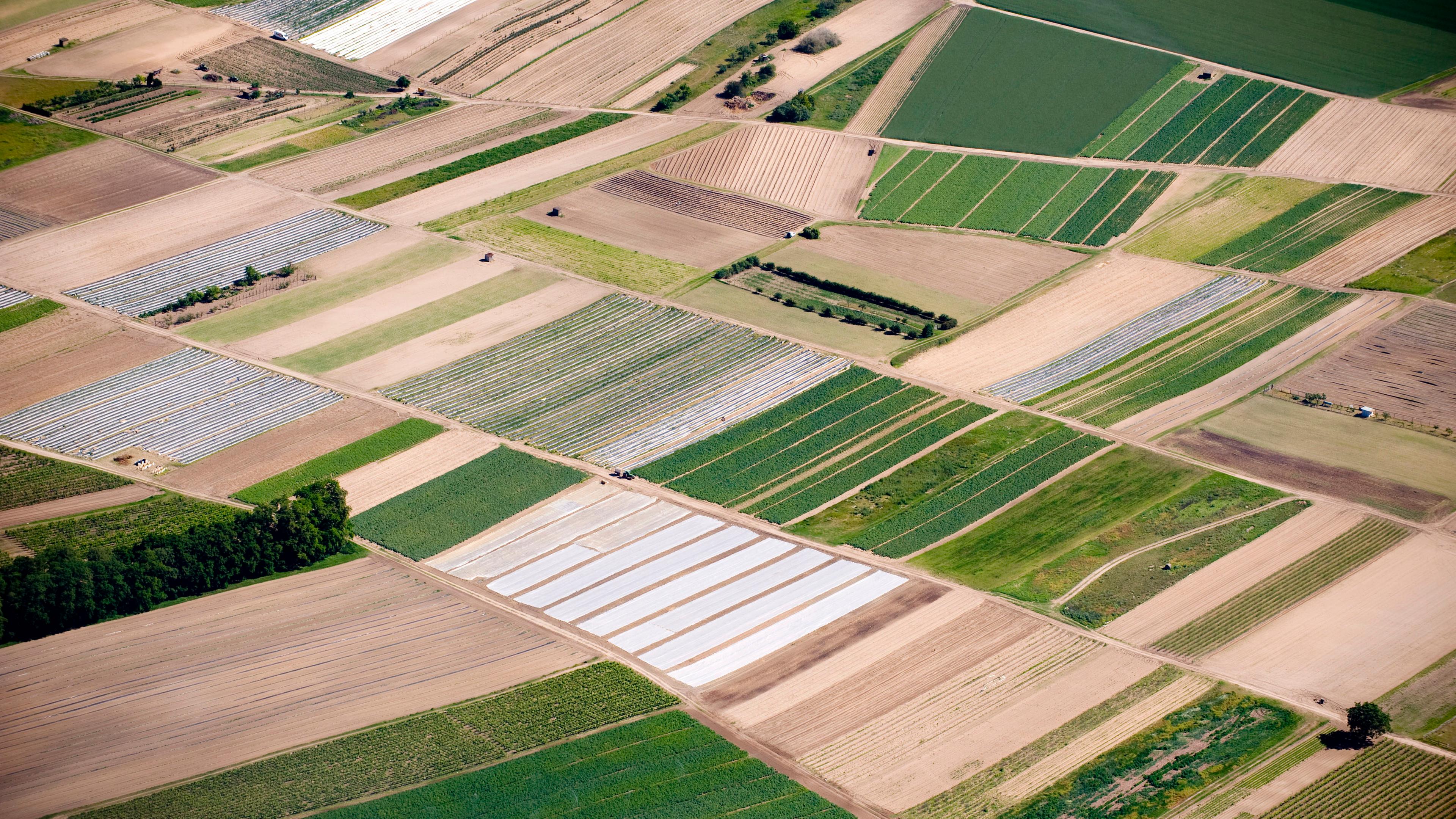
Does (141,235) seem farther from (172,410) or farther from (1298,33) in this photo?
(1298,33)

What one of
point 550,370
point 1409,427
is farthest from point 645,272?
point 1409,427

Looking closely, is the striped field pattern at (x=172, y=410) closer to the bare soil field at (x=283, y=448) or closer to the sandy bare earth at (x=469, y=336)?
the bare soil field at (x=283, y=448)

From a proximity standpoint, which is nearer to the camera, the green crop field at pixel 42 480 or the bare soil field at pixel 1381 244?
the green crop field at pixel 42 480

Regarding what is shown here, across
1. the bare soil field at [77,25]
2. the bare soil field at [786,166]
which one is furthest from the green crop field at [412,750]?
the bare soil field at [77,25]

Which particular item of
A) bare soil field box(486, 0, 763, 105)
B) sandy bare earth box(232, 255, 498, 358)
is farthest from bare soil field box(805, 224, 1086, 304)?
bare soil field box(486, 0, 763, 105)

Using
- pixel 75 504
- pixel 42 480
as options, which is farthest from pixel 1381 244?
pixel 42 480

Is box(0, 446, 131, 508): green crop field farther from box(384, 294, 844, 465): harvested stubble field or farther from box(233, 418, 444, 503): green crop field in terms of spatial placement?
box(384, 294, 844, 465): harvested stubble field
